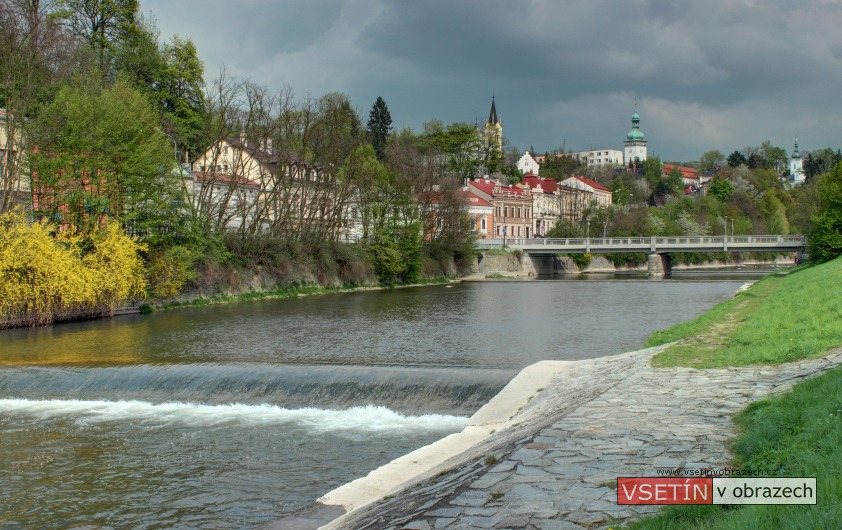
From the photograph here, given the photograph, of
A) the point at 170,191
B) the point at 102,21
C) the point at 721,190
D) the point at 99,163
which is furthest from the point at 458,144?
the point at 99,163

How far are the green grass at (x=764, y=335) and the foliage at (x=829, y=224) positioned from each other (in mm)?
32294

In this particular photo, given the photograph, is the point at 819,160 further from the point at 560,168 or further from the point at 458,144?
the point at 458,144

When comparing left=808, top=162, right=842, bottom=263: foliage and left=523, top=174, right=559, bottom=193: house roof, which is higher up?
left=523, top=174, right=559, bottom=193: house roof

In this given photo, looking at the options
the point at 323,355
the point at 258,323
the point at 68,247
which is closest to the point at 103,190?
the point at 68,247

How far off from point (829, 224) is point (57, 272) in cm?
4978

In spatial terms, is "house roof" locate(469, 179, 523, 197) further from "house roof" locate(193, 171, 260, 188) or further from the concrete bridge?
"house roof" locate(193, 171, 260, 188)

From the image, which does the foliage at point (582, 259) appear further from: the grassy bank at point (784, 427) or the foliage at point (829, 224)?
the grassy bank at point (784, 427)

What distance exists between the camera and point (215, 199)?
5544cm

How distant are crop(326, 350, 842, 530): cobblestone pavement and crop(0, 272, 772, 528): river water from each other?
338cm

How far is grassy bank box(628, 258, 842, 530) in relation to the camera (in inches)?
209

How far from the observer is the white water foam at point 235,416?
618 inches

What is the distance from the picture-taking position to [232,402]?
716 inches

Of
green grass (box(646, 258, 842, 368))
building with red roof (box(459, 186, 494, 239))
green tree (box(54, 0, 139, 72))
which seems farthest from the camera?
building with red roof (box(459, 186, 494, 239))

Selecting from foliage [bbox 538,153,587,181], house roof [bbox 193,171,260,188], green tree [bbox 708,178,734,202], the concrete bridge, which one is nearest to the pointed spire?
foliage [bbox 538,153,587,181]
